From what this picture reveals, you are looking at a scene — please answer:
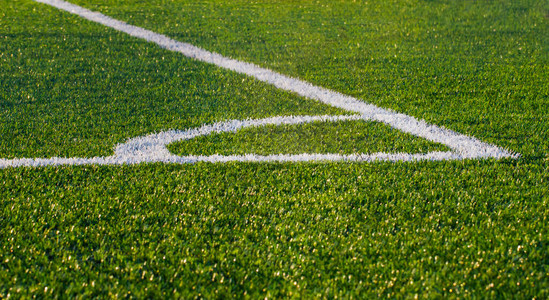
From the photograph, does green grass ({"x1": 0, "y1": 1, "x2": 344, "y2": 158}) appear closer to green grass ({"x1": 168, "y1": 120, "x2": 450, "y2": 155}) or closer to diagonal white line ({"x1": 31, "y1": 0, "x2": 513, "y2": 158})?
diagonal white line ({"x1": 31, "y1": 0, "x2": 513, "y2": 158})

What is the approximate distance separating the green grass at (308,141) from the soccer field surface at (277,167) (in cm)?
1

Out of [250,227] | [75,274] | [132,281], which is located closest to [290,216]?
[250,227]

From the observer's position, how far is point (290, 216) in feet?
7.27

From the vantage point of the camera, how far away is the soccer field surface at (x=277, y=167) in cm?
188

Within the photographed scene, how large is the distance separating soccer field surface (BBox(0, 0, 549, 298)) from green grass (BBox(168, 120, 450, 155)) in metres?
0.01

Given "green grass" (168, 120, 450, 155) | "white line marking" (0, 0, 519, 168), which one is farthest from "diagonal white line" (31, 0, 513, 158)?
"green grass" (168, 120, 450, 155)

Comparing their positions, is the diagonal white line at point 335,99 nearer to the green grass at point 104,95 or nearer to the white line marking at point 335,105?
the white line marking at point 335,105

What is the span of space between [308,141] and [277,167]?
0.38 meters

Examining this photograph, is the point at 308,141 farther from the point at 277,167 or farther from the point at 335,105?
the point at 335,105

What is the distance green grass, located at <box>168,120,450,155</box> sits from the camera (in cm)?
282

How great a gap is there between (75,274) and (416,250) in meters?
1.24

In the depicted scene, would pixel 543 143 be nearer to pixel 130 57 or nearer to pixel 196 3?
pixel 130 57

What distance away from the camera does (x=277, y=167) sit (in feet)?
8.64

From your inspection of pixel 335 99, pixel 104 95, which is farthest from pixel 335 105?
pixel 104 95
